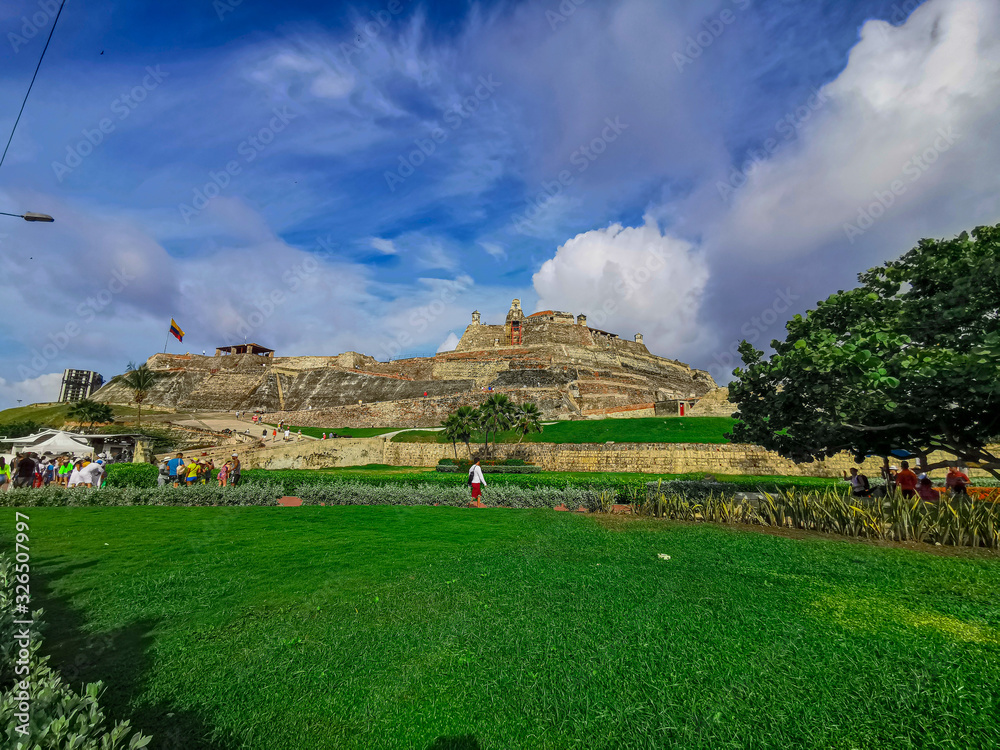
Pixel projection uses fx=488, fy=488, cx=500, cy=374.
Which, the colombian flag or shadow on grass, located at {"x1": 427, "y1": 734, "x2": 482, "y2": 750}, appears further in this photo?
the colombian flag

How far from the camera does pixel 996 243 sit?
813cm

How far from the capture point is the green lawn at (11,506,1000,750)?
9.98 ft

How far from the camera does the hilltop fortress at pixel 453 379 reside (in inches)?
1825

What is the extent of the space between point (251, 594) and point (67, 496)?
1290cm

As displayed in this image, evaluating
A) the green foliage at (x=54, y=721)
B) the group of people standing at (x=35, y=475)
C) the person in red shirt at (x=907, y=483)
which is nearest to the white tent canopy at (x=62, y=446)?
the group of people standing at (x=35, y=475)

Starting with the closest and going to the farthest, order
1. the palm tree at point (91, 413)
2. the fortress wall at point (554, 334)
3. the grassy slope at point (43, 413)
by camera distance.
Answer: the palm tree at point (91, 413)
the grassy slope at point (43, 413)
the fortress wall at point (554, 334)

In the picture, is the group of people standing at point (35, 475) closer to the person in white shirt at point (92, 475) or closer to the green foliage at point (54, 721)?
the person in white shirt at point (92, 475)

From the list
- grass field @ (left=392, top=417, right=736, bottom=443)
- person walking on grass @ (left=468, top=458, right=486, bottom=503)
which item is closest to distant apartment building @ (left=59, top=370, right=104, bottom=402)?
grass field @ (left=392, top=417, right=736, bottom=443)

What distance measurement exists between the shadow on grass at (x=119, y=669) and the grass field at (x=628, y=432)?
1089 inches

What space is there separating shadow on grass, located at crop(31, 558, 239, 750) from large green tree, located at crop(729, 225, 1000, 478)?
914 centimetres

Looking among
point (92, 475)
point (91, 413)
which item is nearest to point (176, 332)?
point (91, 413)

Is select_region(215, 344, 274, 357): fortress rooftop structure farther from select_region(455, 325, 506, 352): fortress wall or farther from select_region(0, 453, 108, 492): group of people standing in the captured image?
select_region(0, 453, 108, 492): group of people standing

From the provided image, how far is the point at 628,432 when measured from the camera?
105ft

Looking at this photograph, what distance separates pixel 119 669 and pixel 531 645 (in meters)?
3.21
